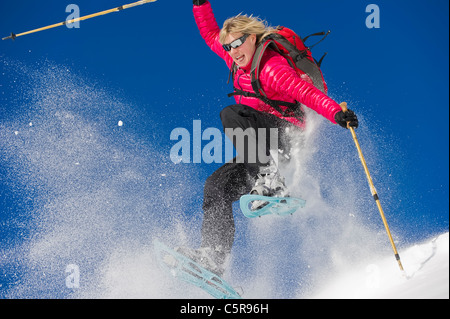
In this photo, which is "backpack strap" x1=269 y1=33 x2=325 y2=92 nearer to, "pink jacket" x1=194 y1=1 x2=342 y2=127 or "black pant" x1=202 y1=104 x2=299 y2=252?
"pink jacket" x1=194 y1=1 x2=342 y2=127

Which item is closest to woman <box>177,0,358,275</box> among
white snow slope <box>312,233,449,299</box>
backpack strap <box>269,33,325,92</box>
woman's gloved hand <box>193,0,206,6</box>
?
backpack strap <box>269,33,325,92</box>

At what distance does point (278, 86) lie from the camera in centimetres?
284

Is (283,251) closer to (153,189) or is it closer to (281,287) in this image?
(281,287)

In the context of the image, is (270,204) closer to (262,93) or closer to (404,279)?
(262,93)

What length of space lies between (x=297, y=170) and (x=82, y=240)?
215cm

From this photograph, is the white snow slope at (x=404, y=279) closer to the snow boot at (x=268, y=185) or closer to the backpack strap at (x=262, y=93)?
the snow boot at (x=268, y=185)

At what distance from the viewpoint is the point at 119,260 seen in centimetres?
426

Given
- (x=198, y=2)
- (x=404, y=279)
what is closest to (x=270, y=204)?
(x=404, y=279)

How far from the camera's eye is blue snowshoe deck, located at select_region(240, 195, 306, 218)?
2.95 metres

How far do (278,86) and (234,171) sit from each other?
2.35 ft

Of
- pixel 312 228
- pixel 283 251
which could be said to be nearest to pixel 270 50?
pixel 312 228

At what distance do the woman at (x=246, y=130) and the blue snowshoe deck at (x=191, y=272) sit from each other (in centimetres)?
8

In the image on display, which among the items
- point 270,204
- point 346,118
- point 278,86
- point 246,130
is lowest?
point 270,204

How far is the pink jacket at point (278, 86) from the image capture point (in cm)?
271
